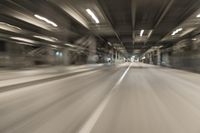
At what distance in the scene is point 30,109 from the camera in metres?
4.77

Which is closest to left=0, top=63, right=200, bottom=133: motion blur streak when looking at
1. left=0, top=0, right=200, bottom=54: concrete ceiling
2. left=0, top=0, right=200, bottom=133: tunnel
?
left=0, top=0, right=200, bottom=133: tunnel

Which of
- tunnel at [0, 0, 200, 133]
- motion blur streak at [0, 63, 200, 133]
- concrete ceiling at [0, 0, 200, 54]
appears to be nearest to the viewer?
motion blur streak at [0, 63, 200, 133]

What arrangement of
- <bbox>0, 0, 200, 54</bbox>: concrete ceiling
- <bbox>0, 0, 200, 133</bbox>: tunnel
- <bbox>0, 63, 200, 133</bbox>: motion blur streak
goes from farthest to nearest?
<bbox>0, 0, 200, 54</bbox>: concrete ceiling, <bbox>0, 0, 200, 133</bbox>: tunnel, <bbox>0, 63, 200, 133</bbox>: motion blur streak

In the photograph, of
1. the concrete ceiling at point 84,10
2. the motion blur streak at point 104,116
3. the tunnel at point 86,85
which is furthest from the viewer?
the concrete ceiling at point 84,10

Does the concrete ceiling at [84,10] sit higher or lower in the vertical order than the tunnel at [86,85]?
higher

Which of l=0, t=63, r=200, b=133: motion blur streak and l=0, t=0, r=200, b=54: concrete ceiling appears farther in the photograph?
l=0, t=0, r=200, b=54: concrete ceiling

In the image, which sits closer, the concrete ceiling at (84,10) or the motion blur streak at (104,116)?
the motion blur streak at (104,116)

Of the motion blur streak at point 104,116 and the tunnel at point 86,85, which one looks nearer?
the motion blur streak at point 104,116

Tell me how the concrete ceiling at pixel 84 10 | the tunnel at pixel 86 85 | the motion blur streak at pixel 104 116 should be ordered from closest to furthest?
the motion blur streak at pixel 104 116
the tunnel at pixel 86 85
the concrete ceiling at pixel 84 10

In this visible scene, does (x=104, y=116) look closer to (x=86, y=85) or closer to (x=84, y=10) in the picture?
(x=86, y=85)

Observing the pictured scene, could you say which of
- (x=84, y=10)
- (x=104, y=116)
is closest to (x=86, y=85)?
(x=104, y=116)

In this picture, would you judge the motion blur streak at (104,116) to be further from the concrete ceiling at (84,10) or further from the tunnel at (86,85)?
the concrete ceiling at (84,10)

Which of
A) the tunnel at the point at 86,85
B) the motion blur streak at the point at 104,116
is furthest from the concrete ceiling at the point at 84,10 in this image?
the motion blur streak at the point at 104,116

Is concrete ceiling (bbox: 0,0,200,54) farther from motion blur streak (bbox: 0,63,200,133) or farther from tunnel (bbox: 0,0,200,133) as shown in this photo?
motion blur streak (bbox: 0,63,200,133)
